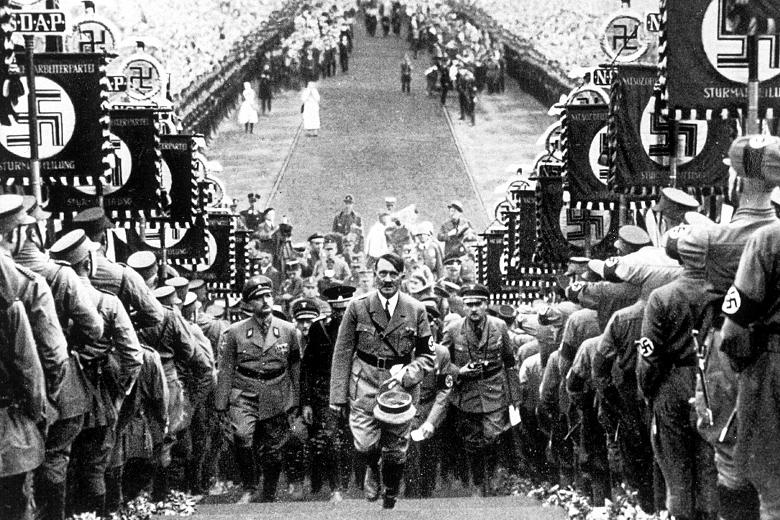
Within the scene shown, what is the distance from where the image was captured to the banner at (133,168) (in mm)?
17141

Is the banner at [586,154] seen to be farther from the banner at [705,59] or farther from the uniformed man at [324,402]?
the uniformed man at [324,402]

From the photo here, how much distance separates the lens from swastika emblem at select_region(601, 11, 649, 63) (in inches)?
671

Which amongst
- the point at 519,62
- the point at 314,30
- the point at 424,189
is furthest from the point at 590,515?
the point at 314,30

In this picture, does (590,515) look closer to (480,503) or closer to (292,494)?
(480,503)

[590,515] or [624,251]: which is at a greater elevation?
[624,251]

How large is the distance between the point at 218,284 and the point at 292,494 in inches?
314

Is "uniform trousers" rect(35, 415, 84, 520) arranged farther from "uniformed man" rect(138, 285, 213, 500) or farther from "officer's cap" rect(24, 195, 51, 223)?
A: "uniformed man" rect(138, 285, 213, 500)

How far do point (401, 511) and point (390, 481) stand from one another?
0.70 metres

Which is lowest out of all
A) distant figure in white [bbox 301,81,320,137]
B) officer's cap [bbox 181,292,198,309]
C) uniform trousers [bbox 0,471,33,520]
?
distant figure in white [bbox 301,81,320,137]

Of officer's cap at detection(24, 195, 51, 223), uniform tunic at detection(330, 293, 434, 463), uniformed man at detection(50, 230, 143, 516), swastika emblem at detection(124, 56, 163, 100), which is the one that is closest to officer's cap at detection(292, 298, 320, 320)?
uniform tunic at detection(330, 293, 434, 463)

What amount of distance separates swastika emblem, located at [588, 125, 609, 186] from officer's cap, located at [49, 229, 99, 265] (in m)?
8.44

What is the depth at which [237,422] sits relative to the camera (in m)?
12.7

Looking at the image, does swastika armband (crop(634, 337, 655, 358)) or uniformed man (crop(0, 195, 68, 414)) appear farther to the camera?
swastika armband (crop(634, 337, 655, 358))

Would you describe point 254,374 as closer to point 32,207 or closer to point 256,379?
point 256,379
